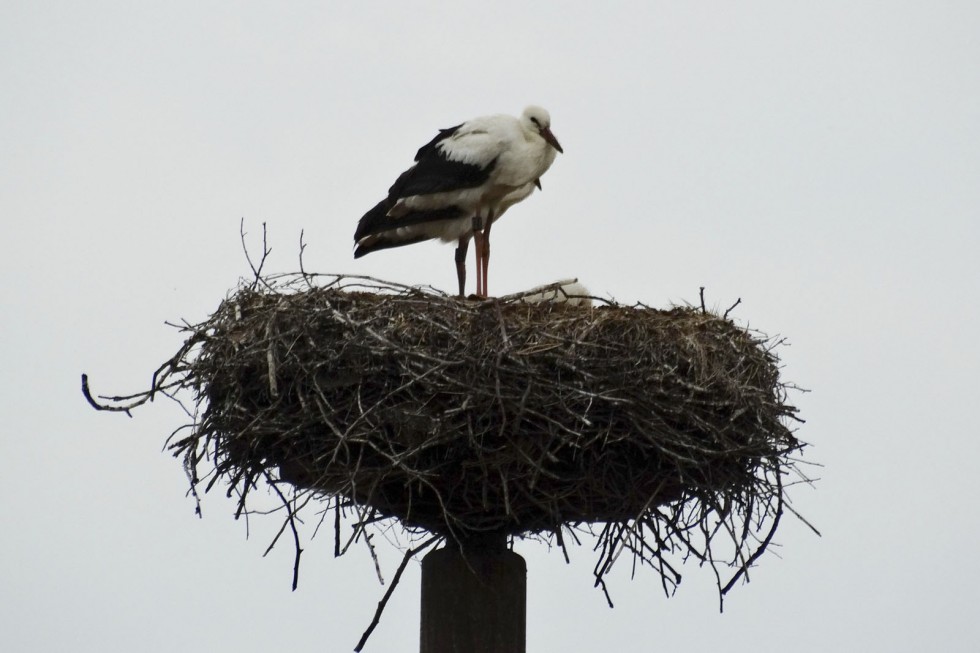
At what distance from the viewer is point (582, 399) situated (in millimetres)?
5918

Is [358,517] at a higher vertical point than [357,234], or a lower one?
lower

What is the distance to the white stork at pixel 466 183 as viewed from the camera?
8.44m

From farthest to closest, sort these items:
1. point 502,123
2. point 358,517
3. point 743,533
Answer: point 502,123 < point 743,533 < point 358,517

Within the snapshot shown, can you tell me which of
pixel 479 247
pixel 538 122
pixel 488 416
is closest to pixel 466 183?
pixel 479 247

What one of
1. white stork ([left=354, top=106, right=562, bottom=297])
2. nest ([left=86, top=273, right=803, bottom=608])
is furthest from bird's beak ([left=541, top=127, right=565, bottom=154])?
nest ([left=86, top=273, right=803, bottom=608])

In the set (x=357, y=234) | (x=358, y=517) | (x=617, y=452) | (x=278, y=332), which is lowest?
(x=358, y=517)

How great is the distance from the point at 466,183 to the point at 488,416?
9.16 feet

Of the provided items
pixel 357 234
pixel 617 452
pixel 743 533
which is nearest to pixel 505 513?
pixel 617 452

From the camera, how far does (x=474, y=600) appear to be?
605 cm

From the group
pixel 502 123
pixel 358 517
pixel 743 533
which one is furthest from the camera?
pixel 502 123

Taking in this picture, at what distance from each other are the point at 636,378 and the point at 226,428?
1585 mm

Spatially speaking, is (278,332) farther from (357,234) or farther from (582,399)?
(357,234)

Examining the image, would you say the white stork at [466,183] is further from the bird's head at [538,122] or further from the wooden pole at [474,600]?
the wooden pole at [474,600]

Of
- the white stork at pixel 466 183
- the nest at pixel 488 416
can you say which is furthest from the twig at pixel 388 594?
the white stork at pixel 466 183
